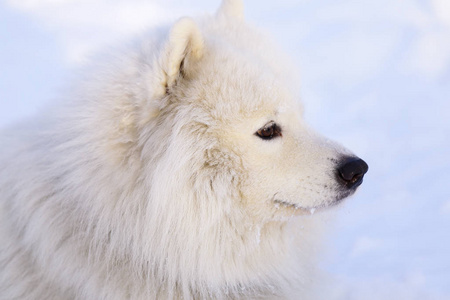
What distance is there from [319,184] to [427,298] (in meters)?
1.94

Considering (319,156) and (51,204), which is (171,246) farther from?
(319,156)

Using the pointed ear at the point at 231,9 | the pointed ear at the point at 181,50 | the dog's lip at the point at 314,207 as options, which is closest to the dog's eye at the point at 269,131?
the dog's lip at the point at 314,207

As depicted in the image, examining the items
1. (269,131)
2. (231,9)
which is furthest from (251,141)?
(231,9)

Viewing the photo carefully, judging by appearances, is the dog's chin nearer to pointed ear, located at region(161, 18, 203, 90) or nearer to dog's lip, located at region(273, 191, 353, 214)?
dog's lip, located at region(273, 191, 353, 214)

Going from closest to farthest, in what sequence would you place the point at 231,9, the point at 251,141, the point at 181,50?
1. the point at 181,50
2. the point at 251,141
3. the point at 231,9

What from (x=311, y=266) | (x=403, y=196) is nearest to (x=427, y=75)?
(x=403, y=196)

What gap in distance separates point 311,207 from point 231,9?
5.95 feet

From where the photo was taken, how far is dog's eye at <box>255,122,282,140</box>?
3.19m

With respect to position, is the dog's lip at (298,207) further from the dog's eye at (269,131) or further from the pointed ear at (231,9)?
the pointed ear at (231,9)

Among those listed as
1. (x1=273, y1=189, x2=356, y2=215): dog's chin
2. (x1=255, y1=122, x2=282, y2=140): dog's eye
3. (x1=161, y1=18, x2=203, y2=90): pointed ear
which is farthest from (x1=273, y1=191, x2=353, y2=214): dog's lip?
(x1=161, y1=18, x2=203, y2=90): pointed ear

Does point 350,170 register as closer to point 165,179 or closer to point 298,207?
point 298,207

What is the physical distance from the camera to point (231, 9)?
4.02 meters

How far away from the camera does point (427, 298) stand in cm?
428

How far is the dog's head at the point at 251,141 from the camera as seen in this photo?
3.14 m
